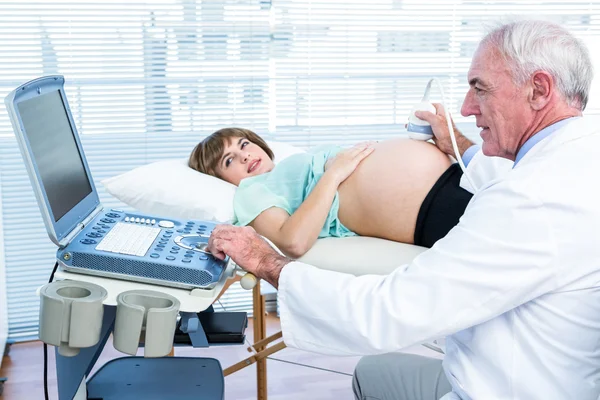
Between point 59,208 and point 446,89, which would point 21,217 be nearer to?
point 59,208

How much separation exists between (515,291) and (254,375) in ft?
5.68

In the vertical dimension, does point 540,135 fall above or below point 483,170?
above

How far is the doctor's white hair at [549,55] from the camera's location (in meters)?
1.26

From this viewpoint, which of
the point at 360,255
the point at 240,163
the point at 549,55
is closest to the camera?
the point at 549,55

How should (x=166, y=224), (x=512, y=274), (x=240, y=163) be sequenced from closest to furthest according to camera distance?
(x=512, y=274) → (x=166, y=224) → (x=240, y=163)

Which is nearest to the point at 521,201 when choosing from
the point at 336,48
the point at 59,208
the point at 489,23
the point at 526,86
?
the point at 526,86

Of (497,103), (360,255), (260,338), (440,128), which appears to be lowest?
(260,338)

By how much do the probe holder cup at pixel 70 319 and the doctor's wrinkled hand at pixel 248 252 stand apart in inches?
11.0

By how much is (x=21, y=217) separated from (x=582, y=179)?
243cm

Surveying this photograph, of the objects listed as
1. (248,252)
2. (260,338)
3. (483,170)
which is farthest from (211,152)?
(248,252)

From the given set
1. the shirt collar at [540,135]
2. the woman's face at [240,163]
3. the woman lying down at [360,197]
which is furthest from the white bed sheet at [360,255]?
the shirt collar at [540,135]

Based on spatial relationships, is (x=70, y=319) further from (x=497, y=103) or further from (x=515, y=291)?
(x=497, y=103)

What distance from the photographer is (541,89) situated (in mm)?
1277

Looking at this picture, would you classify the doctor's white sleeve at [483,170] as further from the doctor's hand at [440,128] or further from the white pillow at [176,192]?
the white pillow at [176,192]
